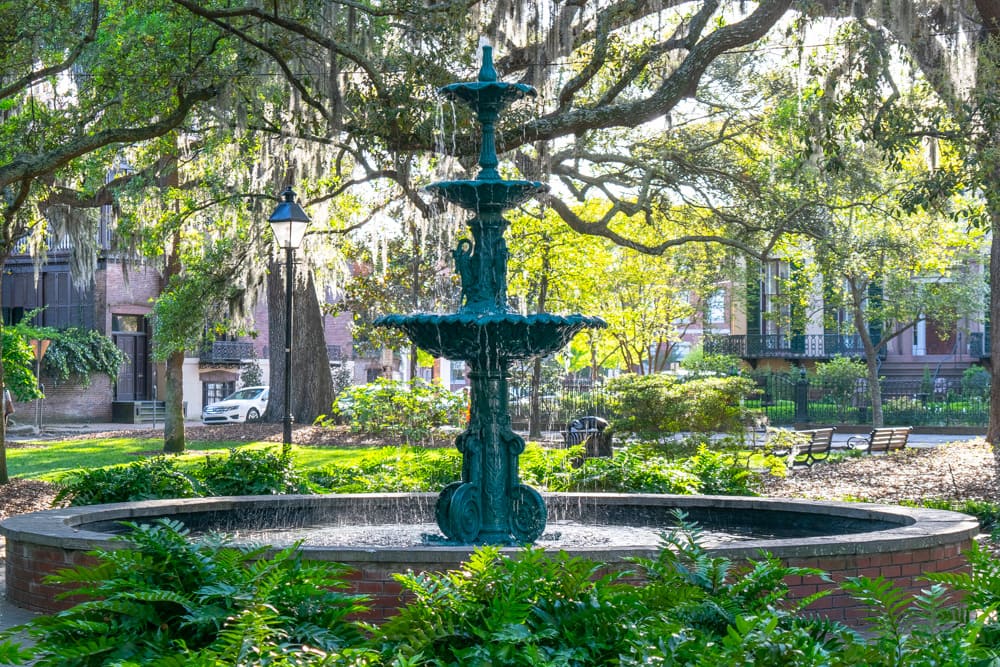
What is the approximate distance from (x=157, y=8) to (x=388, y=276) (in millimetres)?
17830

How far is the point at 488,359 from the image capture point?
9578mm

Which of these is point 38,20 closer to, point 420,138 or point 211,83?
point 211,83

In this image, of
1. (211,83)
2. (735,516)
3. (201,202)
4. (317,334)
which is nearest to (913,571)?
(735,516)

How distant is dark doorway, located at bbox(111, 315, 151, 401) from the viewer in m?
47.6

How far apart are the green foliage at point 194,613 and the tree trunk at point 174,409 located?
20261 mm

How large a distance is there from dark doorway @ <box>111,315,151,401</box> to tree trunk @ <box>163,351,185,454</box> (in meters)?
23.5

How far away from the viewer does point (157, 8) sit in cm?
1684

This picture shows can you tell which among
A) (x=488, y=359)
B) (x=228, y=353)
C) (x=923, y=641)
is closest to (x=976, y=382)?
(x=228, y=353)

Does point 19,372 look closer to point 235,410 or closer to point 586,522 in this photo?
point 235,410

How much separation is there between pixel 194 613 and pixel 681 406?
16986 millimetres

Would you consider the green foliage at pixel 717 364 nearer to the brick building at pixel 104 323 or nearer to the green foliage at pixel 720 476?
the brick building at pixel 104 323

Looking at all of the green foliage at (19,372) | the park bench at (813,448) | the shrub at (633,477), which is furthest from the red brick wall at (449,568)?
the green foliage at (19,372)

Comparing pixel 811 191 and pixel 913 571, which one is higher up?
pixel 811 191

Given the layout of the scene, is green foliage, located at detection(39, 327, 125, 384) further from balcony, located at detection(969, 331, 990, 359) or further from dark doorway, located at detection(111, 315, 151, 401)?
balcony, located at detection(969, 331, 990, 359)
